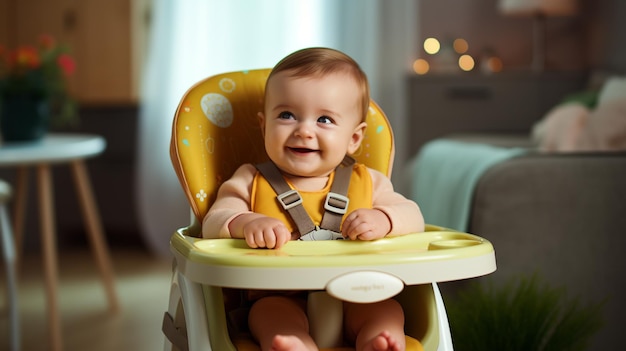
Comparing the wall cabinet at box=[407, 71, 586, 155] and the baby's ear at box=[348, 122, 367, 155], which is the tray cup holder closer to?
the baby's ear at box=[348, 122, 367, 155]

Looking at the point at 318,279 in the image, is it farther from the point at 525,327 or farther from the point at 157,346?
the point at 157,346

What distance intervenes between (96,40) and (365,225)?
298 centimetres

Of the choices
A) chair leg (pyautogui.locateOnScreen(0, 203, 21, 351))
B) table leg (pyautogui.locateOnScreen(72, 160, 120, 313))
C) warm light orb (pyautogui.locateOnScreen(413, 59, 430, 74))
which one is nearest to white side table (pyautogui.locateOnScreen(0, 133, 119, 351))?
table leg (pyautogui.locateOnScreen(72, 160, 120, 313))

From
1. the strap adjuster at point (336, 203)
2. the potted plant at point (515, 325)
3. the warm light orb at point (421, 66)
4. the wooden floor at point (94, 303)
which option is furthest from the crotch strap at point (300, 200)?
the warm light orb at point (421, 66)

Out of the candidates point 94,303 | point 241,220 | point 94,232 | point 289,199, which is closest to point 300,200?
point 289,199

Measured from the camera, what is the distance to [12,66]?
2.85m

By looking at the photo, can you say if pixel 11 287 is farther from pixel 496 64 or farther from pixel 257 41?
pixel 496 64

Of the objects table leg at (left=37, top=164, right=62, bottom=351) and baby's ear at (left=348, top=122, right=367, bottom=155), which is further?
table leg at (left=37, top=164, right=62, bottom=351)

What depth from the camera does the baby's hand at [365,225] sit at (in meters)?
1.19

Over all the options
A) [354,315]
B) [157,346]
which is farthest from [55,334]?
[354,315]

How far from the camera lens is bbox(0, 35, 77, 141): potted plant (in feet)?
9.10

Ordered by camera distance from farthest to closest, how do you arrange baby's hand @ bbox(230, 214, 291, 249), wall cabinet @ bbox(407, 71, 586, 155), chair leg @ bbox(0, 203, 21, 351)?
1. wall cabinet @ bbox(407, 71, 586, 155)
2. chair leg @ bbox(0, 203, 21, 351)
3. baby's hand @ bbox(230, 214, 291, 249)

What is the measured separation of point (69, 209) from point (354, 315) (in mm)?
3255

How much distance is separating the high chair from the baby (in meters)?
0.04
